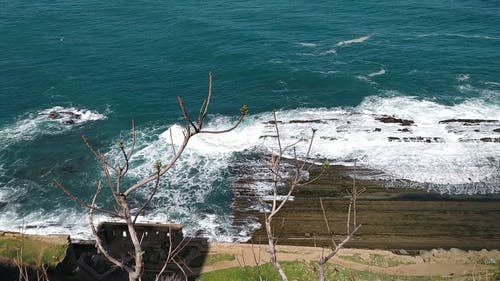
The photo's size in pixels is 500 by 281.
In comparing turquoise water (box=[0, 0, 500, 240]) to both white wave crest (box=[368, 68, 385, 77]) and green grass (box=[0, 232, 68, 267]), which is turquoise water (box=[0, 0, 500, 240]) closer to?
white wave crest (box=[368, 68, 385, 77])

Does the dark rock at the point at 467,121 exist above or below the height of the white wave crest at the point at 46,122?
above

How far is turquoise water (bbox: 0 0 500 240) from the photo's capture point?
4216cm

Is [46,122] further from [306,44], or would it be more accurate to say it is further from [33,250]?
[306,44]

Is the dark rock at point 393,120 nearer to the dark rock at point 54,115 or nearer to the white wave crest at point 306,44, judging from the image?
the white wave crest at point 306,44

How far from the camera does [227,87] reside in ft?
187

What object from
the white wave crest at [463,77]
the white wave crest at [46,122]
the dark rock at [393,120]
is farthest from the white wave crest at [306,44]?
the white wave crest at [46,122]

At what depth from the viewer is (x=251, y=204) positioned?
3925 centimetres

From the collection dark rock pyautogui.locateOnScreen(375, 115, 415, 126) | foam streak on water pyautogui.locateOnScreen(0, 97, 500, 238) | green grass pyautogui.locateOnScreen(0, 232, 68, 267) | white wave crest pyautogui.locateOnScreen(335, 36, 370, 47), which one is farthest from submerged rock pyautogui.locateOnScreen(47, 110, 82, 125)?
white wave crest pyautogui.locateOnScreen(335, 36, 370, 47)

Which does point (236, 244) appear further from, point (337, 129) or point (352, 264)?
point (337, 129)

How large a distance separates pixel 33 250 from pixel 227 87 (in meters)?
32.8

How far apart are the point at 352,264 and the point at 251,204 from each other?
10.5 metres

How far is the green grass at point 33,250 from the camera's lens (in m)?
27.5

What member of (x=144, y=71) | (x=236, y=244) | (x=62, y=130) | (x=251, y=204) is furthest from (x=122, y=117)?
(x=236, y=244)

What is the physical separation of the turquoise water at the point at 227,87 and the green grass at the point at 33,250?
29.0ft
